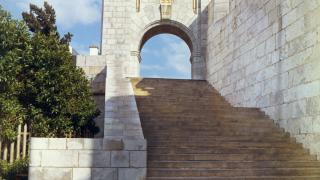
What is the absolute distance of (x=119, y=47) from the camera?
18734 mm

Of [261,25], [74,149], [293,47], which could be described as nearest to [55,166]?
[74,149]

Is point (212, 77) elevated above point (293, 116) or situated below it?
above

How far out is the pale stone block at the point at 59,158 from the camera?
6.23 m

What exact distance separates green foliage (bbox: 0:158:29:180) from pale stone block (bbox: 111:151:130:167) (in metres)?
3.27

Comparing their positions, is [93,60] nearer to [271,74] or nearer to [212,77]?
[212,77]

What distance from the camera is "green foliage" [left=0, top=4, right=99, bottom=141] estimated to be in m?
10.3

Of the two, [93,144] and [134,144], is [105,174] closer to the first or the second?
[93,144]

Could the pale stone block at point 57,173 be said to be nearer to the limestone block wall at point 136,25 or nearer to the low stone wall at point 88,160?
the low stone wall at point 88,160

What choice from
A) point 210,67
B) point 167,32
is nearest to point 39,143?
point 210,67

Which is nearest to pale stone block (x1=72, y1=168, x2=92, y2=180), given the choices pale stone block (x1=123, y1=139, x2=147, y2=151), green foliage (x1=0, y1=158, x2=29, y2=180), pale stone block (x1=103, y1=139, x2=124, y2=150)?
pale stone block (x1=103, y1=139, x2=124, y2=150)

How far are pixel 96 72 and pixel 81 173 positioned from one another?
9259 millimetres

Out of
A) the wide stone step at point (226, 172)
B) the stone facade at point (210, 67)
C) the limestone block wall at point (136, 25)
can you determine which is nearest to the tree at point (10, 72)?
the stone facade at point (210, 67)

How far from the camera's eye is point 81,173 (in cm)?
619

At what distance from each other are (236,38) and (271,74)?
339cm
